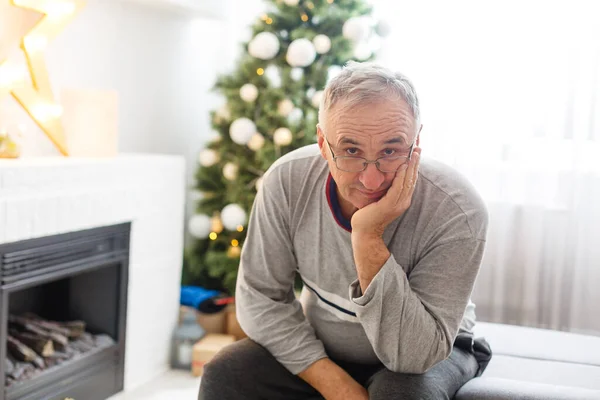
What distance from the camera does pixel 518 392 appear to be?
5.24 ft

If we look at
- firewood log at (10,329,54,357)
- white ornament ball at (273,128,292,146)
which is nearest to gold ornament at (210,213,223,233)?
white ornament ball at (273,128,292,146)

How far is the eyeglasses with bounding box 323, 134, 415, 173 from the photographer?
147 centimetres

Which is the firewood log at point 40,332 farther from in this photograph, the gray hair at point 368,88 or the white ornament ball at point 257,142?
the gray hair at point 368,88

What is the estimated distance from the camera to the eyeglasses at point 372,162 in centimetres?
147

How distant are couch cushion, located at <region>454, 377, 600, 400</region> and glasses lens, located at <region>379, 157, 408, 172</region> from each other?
56 centimetres

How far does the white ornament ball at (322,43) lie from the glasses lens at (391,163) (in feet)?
5.63

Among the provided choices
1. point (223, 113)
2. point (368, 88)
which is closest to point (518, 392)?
point (368, 88)

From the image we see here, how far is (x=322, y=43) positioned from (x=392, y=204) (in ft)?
A: 5.70

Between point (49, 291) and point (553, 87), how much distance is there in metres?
2.33

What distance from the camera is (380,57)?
134 inches

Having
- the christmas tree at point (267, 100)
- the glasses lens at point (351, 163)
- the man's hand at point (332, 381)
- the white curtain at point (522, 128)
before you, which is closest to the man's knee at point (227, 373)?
the man's hand at point (332, 381)

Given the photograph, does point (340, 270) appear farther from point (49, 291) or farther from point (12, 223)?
point (49, 291)

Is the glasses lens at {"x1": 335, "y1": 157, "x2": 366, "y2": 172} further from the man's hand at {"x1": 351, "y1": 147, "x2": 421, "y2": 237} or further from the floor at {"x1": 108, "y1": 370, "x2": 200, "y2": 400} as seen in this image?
the floor at {"x1": 108, "y1": 370, "x2": 200, "y2": 400}

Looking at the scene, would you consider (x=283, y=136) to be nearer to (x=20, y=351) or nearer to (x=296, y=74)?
(x=296, y=74)
